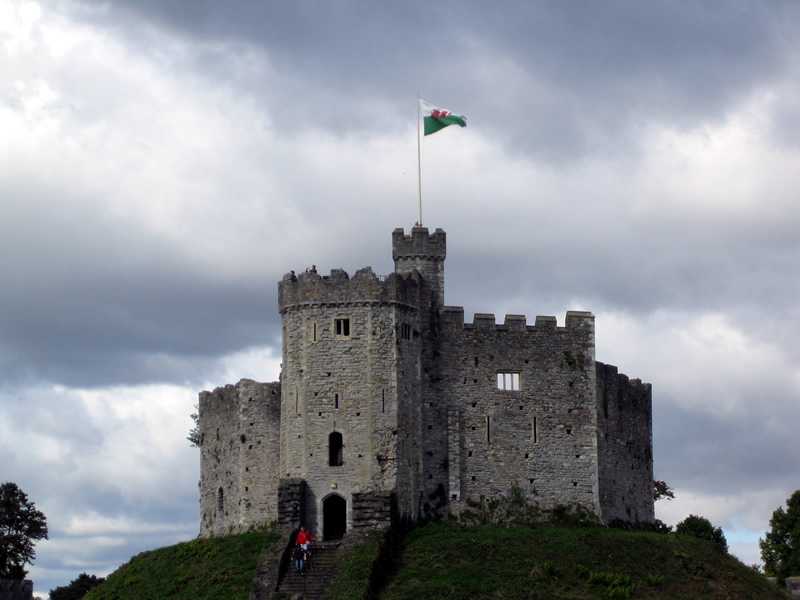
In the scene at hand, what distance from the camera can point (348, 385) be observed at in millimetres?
86250

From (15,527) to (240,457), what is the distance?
23372 millimetres

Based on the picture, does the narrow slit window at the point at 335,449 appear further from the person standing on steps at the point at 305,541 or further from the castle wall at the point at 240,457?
the castle wall at the point at 240,457

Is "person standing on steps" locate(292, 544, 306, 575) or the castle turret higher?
the castle turret

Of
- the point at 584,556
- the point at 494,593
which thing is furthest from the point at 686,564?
the point at 494,593

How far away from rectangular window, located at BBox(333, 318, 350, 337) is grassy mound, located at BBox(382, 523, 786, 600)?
9.10 metres

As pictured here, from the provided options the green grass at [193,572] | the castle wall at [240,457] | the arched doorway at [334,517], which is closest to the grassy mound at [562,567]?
the arched doorway at [334,517]

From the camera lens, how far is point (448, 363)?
89.9 m

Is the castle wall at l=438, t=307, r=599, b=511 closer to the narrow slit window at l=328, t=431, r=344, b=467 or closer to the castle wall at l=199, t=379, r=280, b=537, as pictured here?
the narrow slit window at l=328, t=431, r=344, b=467

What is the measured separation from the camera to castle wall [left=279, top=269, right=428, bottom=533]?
85.5 metres

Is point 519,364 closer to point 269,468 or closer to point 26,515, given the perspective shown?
point 269,468

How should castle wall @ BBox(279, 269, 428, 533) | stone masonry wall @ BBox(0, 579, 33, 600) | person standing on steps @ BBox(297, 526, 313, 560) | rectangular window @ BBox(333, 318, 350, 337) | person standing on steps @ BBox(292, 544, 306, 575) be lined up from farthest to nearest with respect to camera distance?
1. stone masonry wall @ BBox(0, 579, 33, 600)
2. rectangular window @ BBox(333, 318, 350, 337)
3. castle wall @ BBox(279, 269, 428, 533)
4. person standing on steps @ BBox(297, 526, 313, 560)
5. person standing on steps @ BBox(292, 544, 306, 575)

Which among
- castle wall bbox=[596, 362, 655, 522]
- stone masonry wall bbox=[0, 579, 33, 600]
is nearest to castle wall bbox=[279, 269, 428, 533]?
castle wall bbox=[596, 362, 655, 522]

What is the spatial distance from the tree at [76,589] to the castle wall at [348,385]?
3211 centimetres

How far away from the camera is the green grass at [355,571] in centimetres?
7775
